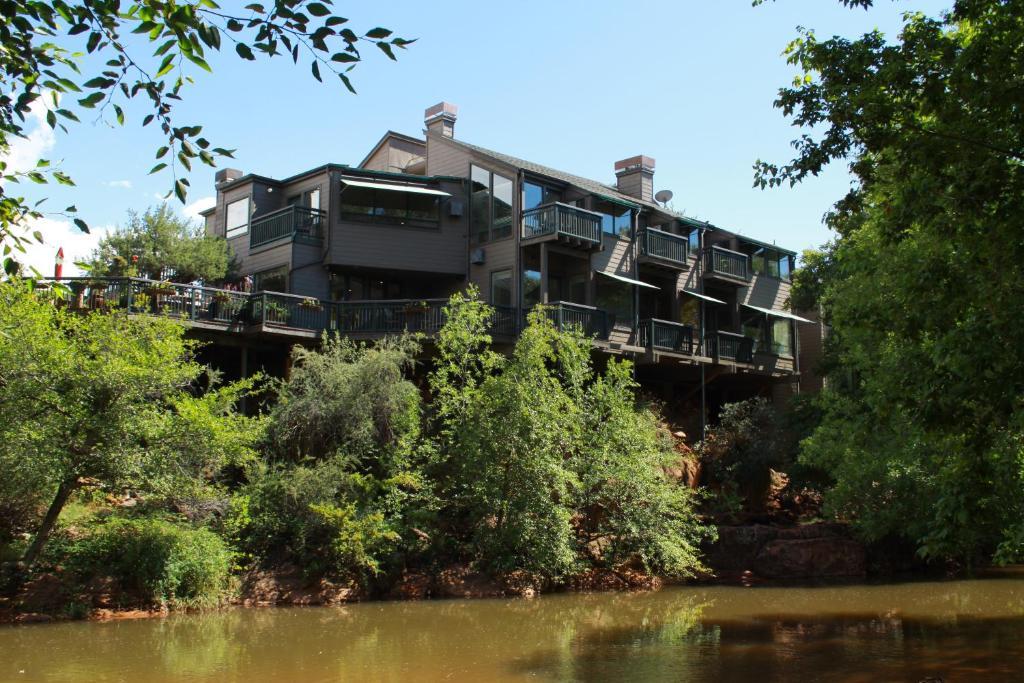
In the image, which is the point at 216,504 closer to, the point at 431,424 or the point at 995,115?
the point at 431,424

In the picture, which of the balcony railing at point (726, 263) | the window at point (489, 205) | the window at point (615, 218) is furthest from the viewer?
the balcony railing at point (726, 263)

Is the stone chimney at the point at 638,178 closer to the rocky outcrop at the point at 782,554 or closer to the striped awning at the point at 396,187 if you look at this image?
the striped awning at the point at 396,187

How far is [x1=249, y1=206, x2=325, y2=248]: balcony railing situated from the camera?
28656mm

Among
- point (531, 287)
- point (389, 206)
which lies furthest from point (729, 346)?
point (389, 206)

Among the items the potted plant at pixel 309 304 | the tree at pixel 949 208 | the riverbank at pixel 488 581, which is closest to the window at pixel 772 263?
the riverbank at pixel 488 581

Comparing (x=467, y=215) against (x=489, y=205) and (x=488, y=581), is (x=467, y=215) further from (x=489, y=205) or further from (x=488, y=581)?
(x=488, y=581)

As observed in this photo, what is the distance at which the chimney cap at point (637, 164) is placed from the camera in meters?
38.2

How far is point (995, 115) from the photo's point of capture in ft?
30.8

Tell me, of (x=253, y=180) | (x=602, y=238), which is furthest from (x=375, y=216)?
(x=602, y=238)

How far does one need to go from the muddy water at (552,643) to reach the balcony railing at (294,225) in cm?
1320

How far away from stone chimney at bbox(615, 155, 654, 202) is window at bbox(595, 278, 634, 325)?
754 centimetres

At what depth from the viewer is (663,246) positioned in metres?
32.4

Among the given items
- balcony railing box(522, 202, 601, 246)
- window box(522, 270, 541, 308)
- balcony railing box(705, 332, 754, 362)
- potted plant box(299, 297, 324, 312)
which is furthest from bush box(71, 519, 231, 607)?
balcony railing box(705, 332, 754, 362)

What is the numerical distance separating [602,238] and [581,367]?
24.7 ft
